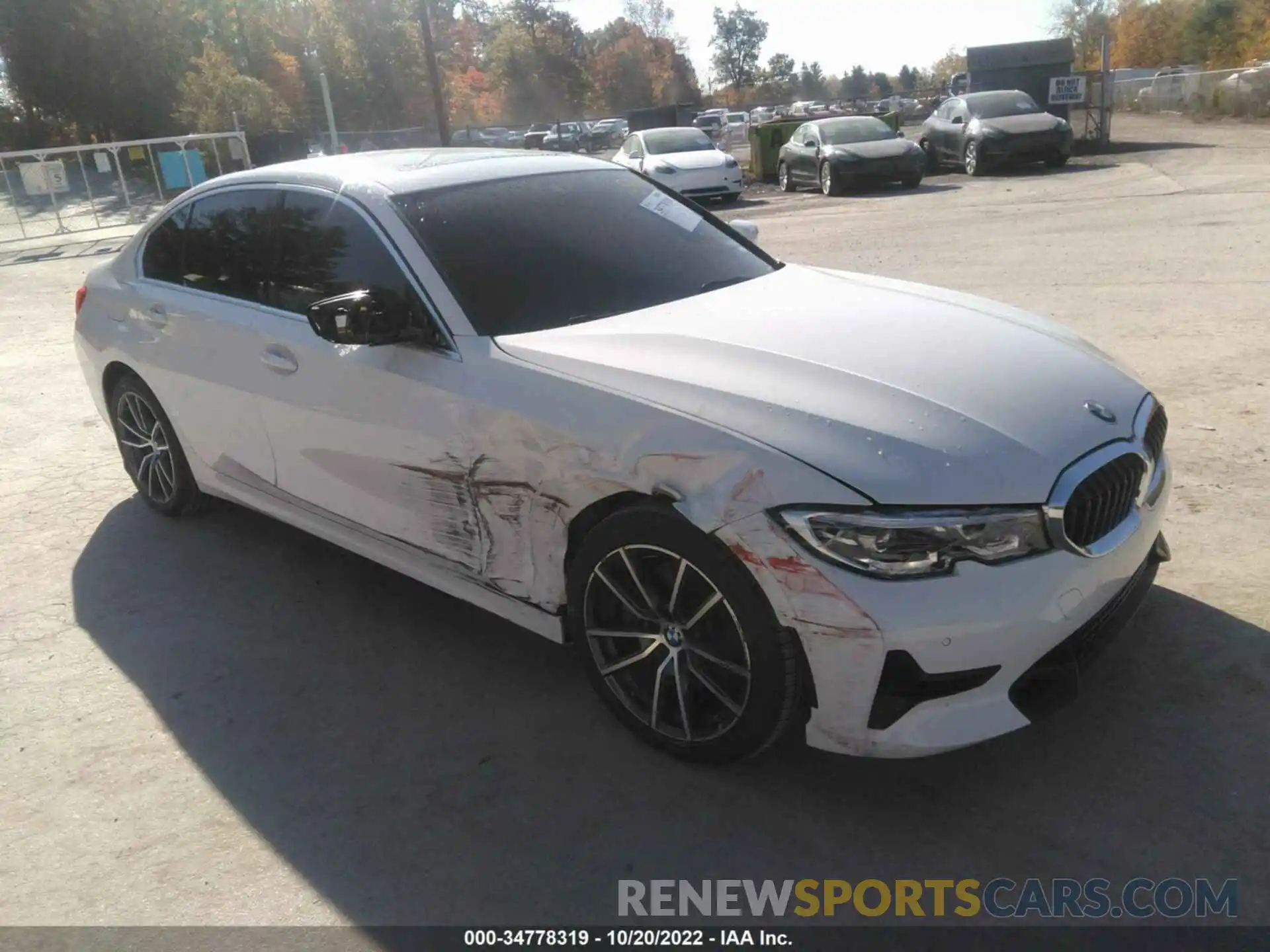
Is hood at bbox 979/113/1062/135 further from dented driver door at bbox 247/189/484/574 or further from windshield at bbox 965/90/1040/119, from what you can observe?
dented driver door at bbox 247/189/484/574

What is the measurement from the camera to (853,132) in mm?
20797

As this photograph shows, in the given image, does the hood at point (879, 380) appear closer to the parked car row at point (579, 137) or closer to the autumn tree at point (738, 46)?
the parked car row at point (579, 137)

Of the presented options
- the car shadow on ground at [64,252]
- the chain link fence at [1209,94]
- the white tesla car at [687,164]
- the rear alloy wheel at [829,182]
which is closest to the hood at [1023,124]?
the rear alloy wheel at [829,182]

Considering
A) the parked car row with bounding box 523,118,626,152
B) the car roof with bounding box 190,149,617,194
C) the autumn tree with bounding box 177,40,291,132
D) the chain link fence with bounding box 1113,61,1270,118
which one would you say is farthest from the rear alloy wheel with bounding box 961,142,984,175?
the autumn tree with bounding box 177,40,291,132

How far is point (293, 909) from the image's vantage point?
9.16 ft

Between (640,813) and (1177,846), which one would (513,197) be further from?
(1177,846)

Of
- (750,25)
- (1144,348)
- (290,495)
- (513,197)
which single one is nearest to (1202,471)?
(1144,348)

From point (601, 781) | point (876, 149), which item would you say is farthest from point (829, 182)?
point (601, 781)

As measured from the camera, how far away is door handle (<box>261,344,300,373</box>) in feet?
13.3

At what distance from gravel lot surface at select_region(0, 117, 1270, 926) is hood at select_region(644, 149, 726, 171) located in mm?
15257

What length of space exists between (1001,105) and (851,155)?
377cm

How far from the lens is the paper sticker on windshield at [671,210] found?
4.39 meters

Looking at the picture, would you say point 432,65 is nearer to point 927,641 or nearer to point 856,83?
point 927,641

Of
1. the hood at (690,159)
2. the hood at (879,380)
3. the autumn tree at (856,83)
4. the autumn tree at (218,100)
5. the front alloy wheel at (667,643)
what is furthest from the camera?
the autumn tree at (856,83)
